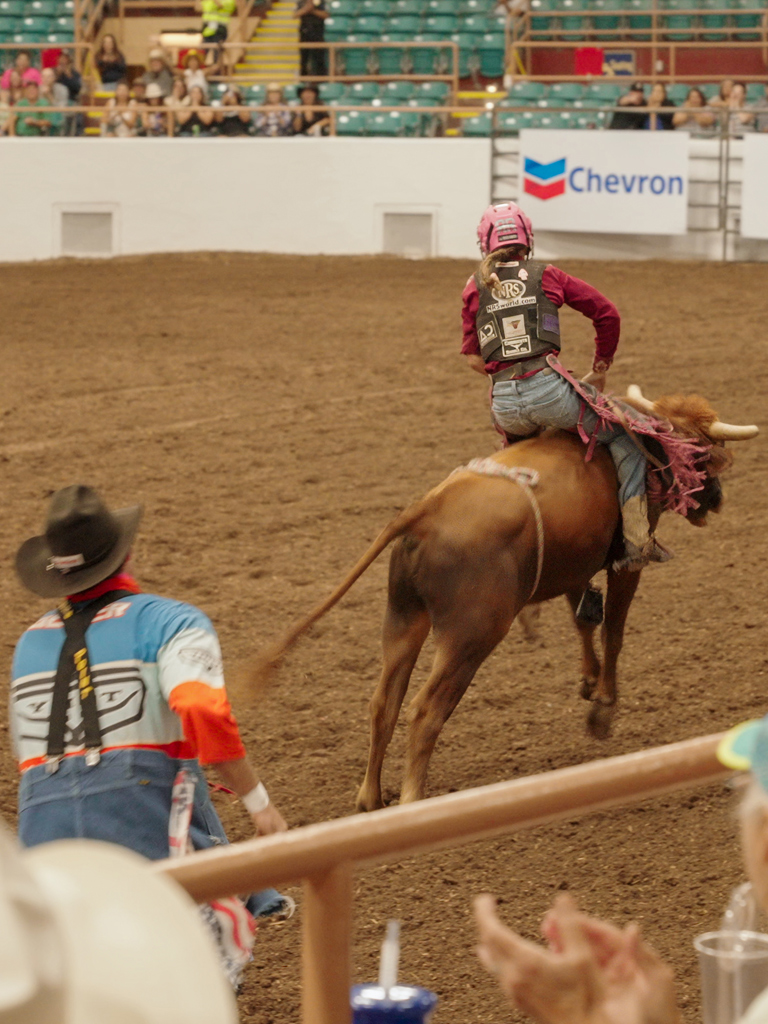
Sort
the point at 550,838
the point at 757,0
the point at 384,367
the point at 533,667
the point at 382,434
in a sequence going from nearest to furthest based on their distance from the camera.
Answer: the point at 550,838 → the point at 533,667 → the point at 382,434 → the point at 384,367 → the point at 757,0

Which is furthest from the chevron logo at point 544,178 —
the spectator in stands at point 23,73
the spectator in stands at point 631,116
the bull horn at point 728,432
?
the bull horn at point 728,432

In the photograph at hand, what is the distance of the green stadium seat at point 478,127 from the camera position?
18.3 m

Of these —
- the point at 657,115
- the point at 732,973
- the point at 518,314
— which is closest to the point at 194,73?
the point at 657,115

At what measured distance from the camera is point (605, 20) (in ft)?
73.9

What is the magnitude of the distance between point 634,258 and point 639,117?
1.87m

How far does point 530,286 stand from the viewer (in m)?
5.66

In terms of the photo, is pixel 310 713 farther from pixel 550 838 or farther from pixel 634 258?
pixel 634 258

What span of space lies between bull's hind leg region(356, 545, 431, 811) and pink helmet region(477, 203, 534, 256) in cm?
146

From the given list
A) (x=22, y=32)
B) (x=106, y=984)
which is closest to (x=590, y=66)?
(x=22, y=32)

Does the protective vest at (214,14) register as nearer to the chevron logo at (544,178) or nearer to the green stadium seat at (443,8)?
the green stadium seat at (443,8)

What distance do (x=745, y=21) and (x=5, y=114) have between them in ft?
39.7

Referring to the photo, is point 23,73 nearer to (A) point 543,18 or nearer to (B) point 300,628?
(A) point 543,18

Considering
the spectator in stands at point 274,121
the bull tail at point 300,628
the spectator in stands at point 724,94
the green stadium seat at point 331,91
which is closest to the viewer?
the bull tail at point 300,628

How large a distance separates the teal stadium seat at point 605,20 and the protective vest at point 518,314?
1769cm
